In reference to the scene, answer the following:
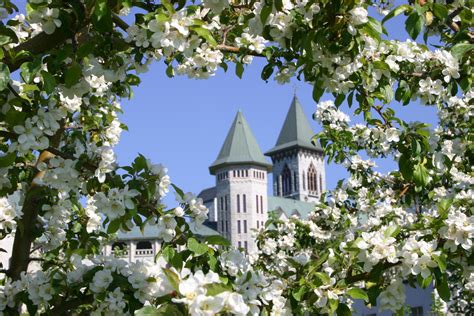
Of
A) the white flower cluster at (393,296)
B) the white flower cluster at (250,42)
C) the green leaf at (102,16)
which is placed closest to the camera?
the green leaf at (102,16)

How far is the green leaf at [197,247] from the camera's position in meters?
2.49

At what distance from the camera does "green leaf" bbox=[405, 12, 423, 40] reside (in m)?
2.61

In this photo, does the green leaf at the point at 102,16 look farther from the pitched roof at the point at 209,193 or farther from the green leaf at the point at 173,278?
the pitched roof at the point at 209,193

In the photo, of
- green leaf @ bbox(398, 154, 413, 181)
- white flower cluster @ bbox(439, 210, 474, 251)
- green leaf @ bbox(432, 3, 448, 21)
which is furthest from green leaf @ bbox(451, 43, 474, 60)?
white flower cluster @ bbox(439, 210, 474, 251)

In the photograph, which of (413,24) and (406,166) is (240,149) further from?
(413,24)

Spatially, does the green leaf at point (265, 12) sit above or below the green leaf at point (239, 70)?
below

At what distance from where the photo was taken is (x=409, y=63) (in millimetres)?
3471

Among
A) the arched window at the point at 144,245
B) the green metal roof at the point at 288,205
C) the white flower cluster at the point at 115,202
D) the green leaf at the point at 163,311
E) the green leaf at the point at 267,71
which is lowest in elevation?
the green leaf at the point at 163,311

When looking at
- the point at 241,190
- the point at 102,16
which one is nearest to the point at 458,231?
the point at 102,16

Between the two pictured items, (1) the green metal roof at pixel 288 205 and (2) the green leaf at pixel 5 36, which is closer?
(2) the green leaf at pixel 5 36

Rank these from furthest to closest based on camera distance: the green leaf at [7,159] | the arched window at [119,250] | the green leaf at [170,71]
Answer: the arched window at [119,250], the green leaf at [170,71], the green leaf at [7,159]

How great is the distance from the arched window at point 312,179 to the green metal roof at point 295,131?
3.02m

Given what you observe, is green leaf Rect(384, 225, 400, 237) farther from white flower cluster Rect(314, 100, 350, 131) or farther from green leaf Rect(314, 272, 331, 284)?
white flower cluster Rect(314, 100, 350, 131)

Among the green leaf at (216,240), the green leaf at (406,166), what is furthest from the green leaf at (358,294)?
the green leaf at (406,166)
